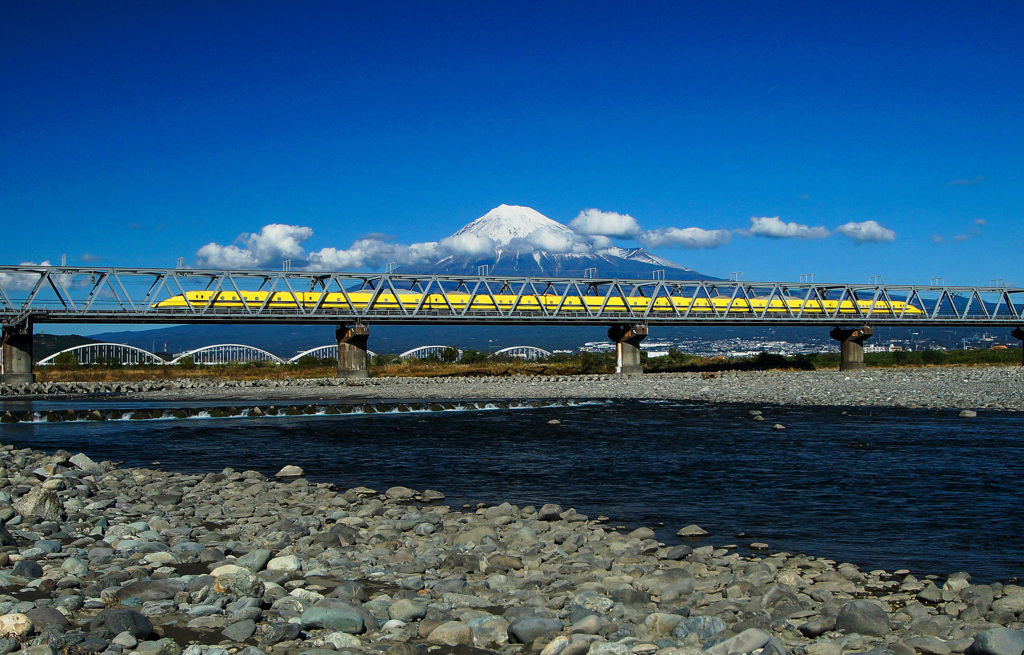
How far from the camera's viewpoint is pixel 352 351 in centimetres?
5638

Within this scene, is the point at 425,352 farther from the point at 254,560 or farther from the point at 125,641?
the point at 125,641

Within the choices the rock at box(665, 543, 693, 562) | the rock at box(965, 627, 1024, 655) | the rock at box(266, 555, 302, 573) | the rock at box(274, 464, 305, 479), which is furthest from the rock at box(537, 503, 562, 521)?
the rock at box(274, 464, 305, 479)

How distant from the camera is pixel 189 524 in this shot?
1067cm

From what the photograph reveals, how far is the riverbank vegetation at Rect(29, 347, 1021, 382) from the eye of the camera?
6122 centimetres

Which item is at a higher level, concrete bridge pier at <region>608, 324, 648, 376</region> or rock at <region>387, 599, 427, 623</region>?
concrete bridge pier at <region>608, 324, 648, 376</region>

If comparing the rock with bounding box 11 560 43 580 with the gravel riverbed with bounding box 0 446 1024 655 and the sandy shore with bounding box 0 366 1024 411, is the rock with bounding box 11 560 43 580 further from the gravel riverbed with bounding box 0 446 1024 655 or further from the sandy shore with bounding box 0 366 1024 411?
the sandy shore with bounding box 0 366 1024 411

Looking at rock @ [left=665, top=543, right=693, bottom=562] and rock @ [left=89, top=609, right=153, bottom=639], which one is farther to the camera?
rock @ [left=665, top=543, right=693, bottom=562]

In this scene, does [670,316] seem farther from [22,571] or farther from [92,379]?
[22,571]

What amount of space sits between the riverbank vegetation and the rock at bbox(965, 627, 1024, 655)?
55232mm

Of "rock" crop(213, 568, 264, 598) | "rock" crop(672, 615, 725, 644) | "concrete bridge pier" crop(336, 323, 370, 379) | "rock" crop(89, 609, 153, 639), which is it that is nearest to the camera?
"rock" crop(89, 609, 153, 639)

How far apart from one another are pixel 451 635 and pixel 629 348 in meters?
57.1

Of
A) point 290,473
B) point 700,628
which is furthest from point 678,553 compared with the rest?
point 290,473

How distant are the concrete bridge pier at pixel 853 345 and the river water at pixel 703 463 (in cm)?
4595

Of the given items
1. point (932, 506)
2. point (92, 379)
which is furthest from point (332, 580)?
point (92, 379)
